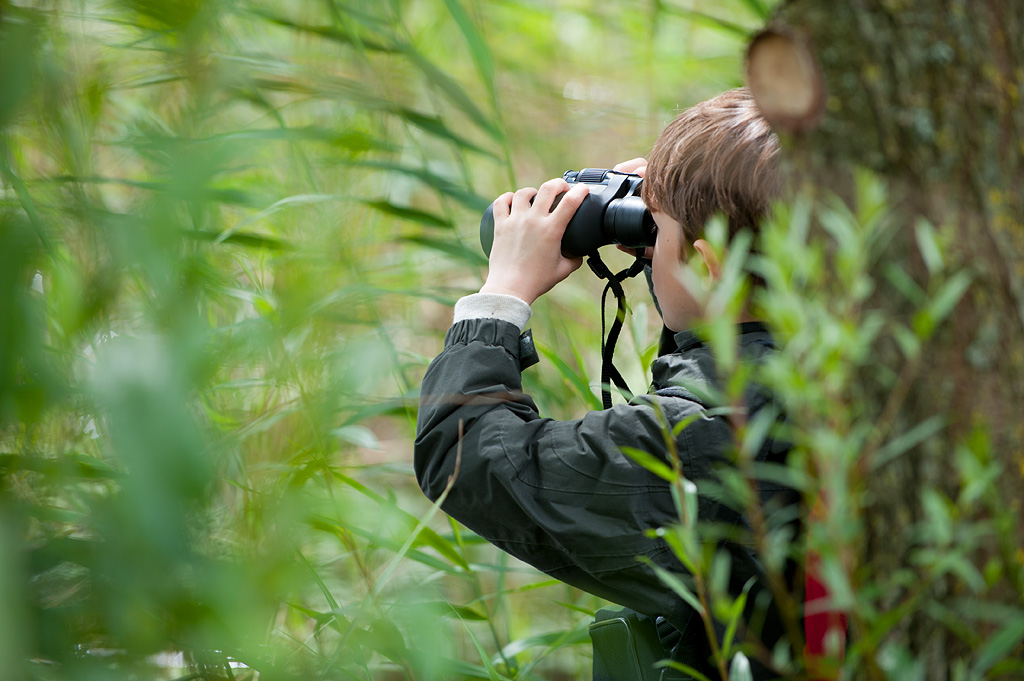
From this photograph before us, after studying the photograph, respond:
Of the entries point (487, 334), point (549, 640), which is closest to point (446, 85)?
point (487, 334)

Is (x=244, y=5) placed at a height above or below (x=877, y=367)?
above

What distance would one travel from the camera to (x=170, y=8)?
0.47 metres

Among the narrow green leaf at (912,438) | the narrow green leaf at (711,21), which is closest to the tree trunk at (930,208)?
the narrow green leaf at (912,438)

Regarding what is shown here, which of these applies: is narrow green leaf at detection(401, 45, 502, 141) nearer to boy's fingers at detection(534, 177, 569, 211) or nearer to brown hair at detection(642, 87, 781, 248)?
boy's fingers at detection(534, 177, 569, 211)

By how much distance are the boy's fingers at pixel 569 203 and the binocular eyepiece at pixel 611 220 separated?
0.01 m

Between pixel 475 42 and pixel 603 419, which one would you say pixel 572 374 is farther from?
pixel 475 42

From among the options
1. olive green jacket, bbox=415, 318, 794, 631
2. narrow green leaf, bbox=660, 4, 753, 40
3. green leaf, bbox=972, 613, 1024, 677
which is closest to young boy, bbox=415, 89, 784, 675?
olive green jacket, bbox=415, 318, 794, 631

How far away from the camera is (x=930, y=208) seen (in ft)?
1.63

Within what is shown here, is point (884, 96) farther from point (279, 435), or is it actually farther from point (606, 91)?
point (606, 91)

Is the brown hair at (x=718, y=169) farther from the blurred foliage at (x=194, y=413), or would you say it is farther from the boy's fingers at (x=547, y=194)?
the blurred foliage at (x=194, y=413)

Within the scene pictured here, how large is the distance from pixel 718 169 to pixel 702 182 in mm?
22

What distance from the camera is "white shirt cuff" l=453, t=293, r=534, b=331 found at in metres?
1.00

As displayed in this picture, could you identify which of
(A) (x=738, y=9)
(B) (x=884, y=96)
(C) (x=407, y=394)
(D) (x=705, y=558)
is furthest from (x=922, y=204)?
(A) (x=738, y=9)

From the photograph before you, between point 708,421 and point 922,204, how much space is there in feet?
1.31
